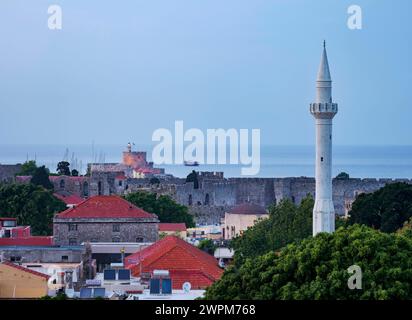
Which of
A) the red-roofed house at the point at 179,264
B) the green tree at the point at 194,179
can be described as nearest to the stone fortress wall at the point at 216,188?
the green tree at the point at 194,179

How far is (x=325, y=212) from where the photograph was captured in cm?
4403

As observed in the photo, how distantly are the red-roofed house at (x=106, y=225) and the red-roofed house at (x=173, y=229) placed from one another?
8.86 ft

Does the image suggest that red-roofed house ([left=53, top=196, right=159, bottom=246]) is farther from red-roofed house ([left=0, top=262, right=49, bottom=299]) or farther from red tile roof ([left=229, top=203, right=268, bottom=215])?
red-roofed house ([left=0, top=262, right=49, bottom=299])

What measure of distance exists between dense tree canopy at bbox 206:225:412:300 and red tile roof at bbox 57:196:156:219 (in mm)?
23134

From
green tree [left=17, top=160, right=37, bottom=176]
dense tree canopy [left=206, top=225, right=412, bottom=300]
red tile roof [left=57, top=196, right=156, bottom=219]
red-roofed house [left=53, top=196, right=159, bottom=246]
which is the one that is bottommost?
dense tree canopy [left=206, top=225, right=412, bottom=300]

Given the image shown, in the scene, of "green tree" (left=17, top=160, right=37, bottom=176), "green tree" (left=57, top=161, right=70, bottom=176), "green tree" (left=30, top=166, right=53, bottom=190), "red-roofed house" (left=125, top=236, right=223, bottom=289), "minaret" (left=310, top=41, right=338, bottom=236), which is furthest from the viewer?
"green tree" (left=57, top=161, right=70, bottom=176)

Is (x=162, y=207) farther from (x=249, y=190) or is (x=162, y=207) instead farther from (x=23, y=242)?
(x=249, y=190)

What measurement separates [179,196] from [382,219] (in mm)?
29901

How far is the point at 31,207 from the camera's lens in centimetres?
5203

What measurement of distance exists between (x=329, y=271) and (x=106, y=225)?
1018 inches

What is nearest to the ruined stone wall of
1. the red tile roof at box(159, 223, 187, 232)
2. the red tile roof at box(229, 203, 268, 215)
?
the red tile roof at box(229, 203, 268, 215)

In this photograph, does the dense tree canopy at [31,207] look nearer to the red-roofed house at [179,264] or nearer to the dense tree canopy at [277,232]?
the dense tree canopy at [277,232]

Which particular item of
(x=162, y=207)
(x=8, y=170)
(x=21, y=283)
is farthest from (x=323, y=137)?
(x=8, y=170)

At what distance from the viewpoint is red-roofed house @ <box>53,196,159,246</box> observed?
4638 centimetres
